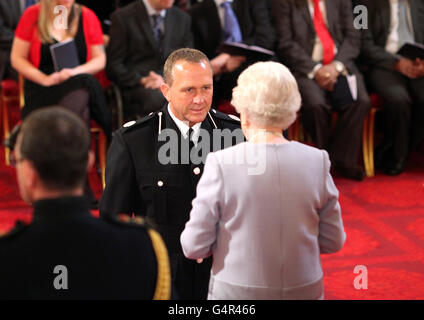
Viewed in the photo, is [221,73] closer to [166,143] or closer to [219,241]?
[166,143]

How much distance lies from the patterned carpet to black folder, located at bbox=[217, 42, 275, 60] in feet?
3.69

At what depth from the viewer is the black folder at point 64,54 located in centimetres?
448

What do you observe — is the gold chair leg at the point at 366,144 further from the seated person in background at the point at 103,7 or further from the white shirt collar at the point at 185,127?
the white shirt collar at the point at 185,127

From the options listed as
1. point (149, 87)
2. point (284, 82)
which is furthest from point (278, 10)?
point (284, 82)

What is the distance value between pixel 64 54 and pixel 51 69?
193mm

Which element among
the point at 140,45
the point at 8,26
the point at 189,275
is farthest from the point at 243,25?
the point at 189,275

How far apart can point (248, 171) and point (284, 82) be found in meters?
0.28

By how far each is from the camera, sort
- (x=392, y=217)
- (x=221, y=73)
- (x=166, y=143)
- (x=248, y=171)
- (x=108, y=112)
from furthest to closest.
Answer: (x=221, y=73) < (x=108, y=112) < (x=392, y=217) < (x=166, y=143) < (x=248, y=171)

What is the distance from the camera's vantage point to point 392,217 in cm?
441

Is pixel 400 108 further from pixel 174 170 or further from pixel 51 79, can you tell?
pixel 174 170

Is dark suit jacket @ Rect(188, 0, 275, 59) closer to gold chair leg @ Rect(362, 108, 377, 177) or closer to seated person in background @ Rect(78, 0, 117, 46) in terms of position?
seated person in background @ Rect(78, 0, 117, 46)

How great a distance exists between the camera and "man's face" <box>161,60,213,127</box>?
2.46 m

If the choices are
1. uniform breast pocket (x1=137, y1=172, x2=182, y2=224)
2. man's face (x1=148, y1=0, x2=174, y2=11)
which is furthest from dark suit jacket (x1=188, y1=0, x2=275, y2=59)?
uniform breast pocket (x1=137, y1=172, x2=182, y2=224)

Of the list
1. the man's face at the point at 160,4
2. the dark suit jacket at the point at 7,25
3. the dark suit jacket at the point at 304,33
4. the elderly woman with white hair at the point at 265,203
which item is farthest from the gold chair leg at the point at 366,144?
the elderly woman with white hair at the point at 265,203
